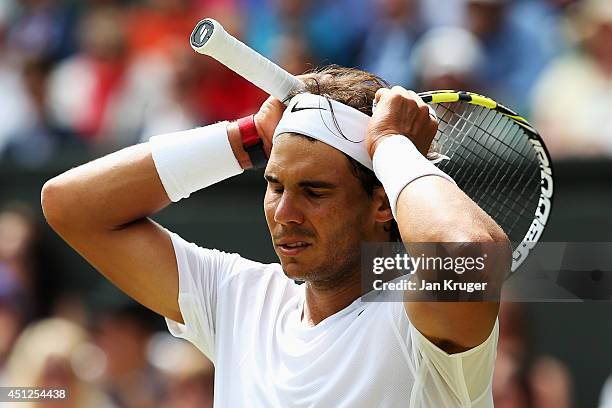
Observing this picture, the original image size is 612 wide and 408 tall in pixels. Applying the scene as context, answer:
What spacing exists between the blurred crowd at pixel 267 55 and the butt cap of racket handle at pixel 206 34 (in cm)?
359

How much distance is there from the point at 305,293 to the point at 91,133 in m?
5.11

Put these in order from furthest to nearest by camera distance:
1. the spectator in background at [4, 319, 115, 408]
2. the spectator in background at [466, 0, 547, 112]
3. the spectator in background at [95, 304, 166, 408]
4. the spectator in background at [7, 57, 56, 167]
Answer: the spectator in background at [7, 57, 56, 167] < the spectator in background at [466, 0, 547, 112] < the spectator in background at [95, 304, 166, 408] < the spectator in background at [4, 319, 115, 408]

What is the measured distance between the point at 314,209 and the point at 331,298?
285 mm

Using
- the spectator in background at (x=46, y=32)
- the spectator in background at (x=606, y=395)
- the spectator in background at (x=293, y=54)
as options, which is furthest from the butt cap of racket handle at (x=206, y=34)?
the spectator in background at (x=46, y=32)

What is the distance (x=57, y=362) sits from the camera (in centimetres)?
591

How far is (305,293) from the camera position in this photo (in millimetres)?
3270

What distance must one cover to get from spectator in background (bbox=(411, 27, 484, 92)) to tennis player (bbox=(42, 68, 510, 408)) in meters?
3.40

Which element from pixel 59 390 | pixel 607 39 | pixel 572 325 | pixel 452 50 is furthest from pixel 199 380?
pixel 607 39

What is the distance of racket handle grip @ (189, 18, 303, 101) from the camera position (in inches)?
123

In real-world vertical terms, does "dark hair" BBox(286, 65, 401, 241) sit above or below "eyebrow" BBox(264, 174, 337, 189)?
above

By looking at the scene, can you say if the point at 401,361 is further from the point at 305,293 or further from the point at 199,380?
the point at 199,380

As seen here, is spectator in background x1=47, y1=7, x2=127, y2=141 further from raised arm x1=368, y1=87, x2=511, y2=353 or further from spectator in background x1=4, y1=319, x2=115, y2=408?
raised arm x1=368, y1=87, x2=511, y2=353

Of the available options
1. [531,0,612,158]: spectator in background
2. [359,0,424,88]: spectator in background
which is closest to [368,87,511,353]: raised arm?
[531,0,612,158]: spectator in background

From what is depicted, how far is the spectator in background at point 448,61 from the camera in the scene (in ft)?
21.9
